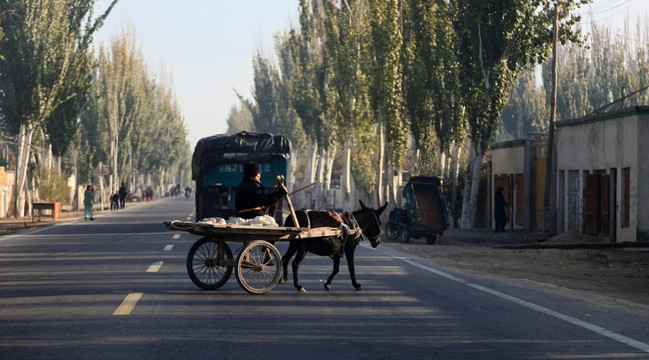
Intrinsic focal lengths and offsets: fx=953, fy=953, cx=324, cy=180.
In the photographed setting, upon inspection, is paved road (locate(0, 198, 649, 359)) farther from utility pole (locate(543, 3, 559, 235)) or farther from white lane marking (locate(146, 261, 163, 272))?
utility pole (locate(543, 3, 559, 235))

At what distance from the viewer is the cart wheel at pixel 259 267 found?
41.0ft

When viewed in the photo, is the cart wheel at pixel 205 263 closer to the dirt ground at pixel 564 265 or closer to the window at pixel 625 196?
the dirt ground at pixel 564 265

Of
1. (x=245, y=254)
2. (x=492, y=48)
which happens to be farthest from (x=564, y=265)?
(x=492, y=48)

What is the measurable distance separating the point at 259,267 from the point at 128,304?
81.7 inches

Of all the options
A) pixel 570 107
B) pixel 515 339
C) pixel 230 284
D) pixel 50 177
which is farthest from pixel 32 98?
pixel 570 107

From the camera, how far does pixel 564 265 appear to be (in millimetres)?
20828

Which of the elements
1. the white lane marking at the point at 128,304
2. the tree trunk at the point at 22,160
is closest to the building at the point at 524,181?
the tree trunk at the point at 22,160

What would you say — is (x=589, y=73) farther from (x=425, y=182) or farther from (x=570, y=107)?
(x=425, y=182)

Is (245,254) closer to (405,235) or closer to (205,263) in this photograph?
(205,263)

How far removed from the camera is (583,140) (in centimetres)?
3064

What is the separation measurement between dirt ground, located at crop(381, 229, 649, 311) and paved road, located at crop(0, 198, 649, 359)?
1.37 m

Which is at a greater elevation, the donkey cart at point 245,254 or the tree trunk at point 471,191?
the tree trunk at point 471,191

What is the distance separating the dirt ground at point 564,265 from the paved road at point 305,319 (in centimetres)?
137

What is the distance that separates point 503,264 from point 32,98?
3140 centimetres
